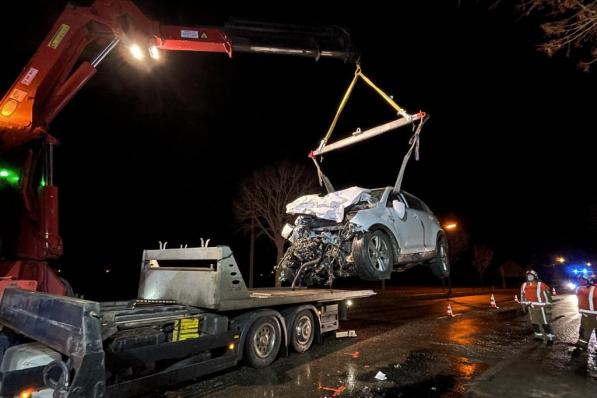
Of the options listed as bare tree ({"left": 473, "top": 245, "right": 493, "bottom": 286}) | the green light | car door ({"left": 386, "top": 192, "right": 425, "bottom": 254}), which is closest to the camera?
the green light

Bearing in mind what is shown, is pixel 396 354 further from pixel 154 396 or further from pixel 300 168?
pixel 300 168

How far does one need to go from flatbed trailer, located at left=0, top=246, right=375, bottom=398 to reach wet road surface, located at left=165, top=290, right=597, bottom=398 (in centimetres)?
39

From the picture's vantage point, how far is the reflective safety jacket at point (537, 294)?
8.52 m

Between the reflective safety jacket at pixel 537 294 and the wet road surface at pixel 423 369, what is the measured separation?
0.89 metres

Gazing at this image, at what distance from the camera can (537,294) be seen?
28.3 ft

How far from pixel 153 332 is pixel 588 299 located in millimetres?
8512

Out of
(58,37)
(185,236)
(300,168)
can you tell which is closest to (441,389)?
(58,37)

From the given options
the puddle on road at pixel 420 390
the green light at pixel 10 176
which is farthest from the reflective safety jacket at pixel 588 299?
the green light at pixel 10 176

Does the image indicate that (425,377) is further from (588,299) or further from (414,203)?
(588,299)

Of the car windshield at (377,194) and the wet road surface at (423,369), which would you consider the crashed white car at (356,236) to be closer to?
the car windshield at (377,194)

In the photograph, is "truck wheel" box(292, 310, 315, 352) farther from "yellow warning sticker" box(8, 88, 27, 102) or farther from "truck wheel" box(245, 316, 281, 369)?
"yellow warning sticker" box(8, 88, 27, 102)

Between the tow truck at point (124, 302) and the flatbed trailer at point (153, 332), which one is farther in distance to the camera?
the tow truck at point (124, 302)

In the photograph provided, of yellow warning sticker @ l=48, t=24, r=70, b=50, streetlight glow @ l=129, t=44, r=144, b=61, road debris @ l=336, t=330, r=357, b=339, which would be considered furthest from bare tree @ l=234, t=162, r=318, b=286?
yellow warning sticker @ l=48, t=24, r=70, b=50

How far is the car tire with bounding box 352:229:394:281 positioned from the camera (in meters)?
6.38
